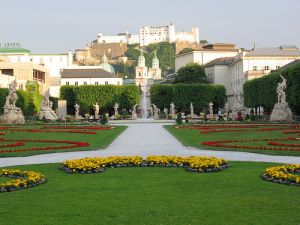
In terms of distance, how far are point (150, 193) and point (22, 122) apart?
42900 millimetres

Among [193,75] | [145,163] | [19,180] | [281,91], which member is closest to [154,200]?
[19,180]

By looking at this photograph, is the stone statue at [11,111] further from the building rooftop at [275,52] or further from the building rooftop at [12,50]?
the building rooftop at [12,50]

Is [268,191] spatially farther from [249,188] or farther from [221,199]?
[221,199]

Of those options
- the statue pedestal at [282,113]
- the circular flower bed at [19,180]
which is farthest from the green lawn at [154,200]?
the statue pedestal at [282,113]

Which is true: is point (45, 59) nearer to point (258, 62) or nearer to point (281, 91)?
point (258, 62)

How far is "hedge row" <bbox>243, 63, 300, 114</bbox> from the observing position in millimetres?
56125

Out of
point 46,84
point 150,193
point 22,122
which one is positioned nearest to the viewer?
point 150,193

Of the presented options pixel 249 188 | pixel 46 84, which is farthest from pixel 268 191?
pixel 46 84

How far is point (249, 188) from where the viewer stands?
12.5 m

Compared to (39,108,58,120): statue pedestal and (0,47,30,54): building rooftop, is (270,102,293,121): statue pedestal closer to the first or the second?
(39,108,58,120): statue pedestal

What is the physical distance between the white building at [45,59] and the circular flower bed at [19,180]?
338 feet

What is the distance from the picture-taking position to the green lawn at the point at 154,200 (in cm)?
945

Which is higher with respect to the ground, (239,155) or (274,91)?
(274,91)

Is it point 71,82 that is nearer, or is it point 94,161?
point 94,161
